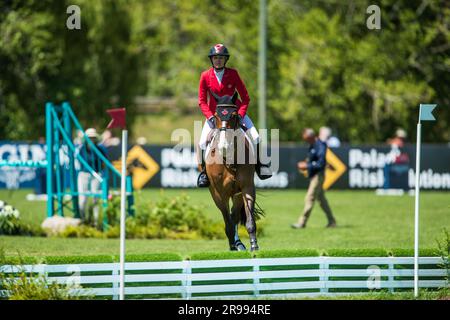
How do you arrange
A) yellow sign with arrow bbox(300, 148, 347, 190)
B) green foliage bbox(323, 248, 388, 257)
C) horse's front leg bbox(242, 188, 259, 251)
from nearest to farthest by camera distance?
green foliage bbox(323, 248, 388, 257) → horse's front leg bbox(242, 188, 259, 251) → yellow sign with arrow bbox(300, 148, 347, 190)

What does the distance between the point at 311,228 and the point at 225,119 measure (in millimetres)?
8497

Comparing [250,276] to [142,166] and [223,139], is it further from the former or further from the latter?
[142,166]

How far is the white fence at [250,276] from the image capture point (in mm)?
11055

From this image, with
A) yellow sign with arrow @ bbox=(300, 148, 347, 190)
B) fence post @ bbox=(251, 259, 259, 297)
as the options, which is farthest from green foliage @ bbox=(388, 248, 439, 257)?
Answer: yellow sign with arrow @ bbox=(300, 148, 347, 190)

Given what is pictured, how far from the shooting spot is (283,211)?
25.3 m

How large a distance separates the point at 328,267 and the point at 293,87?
1151 inches

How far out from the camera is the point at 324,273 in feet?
A: 38.8

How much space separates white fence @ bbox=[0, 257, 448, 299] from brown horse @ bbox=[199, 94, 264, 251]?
157 centimetres

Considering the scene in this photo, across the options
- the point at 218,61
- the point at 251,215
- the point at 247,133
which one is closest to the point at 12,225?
the point at 251,215

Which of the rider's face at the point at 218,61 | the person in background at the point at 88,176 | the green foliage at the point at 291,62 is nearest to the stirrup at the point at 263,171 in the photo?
the rider's face at the point at 218,61

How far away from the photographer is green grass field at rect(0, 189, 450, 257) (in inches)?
631

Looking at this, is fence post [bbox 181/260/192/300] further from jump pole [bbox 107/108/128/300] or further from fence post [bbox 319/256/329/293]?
fence post [bbox 319/256/329/293]

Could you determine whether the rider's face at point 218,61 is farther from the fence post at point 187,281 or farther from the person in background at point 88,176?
the person in background at point 88,176

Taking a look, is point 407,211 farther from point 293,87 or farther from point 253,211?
point 293,87
